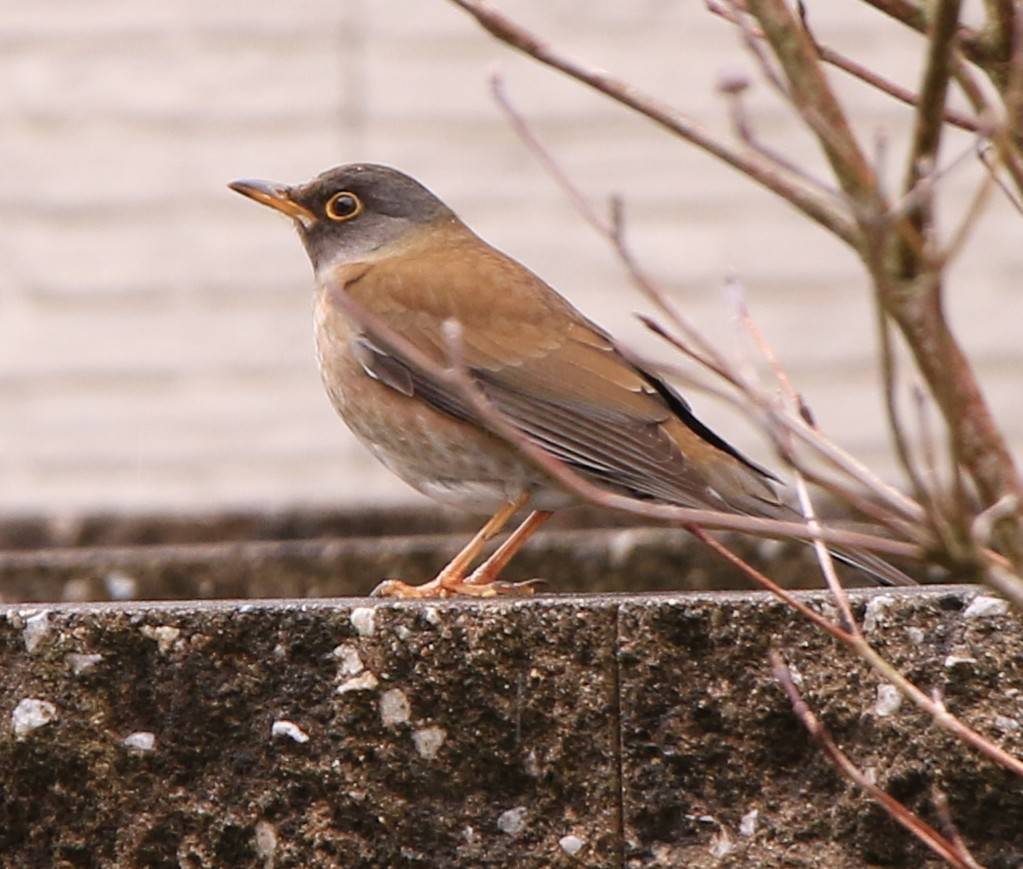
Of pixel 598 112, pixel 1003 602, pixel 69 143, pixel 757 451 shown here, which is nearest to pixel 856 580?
pixel 1003 602

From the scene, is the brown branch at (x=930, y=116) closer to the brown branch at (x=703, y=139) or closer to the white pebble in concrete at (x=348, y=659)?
the brown branch at (x=703, y=139)

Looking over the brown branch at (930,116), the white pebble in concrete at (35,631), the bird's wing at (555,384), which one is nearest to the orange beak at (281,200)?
the bird's wing at (555,384)

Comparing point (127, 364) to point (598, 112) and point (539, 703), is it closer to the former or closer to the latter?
point (598, 112)

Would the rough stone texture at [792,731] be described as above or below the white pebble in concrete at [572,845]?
above

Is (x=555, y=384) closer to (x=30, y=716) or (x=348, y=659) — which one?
(x=348, y=659)

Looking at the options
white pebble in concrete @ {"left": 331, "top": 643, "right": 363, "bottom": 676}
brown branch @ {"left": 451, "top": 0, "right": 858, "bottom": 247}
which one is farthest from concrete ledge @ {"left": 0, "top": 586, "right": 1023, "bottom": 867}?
brown branch @ {"left": 451, "top": 0, "right": 858, "bottom": 247}

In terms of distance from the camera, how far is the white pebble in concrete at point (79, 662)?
3469 millimetres

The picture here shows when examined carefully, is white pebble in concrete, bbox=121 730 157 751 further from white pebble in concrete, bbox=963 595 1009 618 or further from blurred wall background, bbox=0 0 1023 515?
blurred wall background, bbox=0 0 1023 515

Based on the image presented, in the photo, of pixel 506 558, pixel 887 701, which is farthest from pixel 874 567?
pixel 887 701

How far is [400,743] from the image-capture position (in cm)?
341

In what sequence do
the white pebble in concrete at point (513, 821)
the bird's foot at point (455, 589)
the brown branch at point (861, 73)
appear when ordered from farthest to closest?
the bird's foot at point (455, 589)
the white pebble in concrete at point (513, 821)
the brown branch at point (861, 73)

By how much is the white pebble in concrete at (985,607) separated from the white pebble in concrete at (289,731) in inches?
38.2

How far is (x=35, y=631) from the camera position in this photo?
349 cm

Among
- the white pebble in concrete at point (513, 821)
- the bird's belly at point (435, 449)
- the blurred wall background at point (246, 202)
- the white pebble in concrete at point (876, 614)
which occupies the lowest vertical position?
the blurred wall background at point (246, 202)
